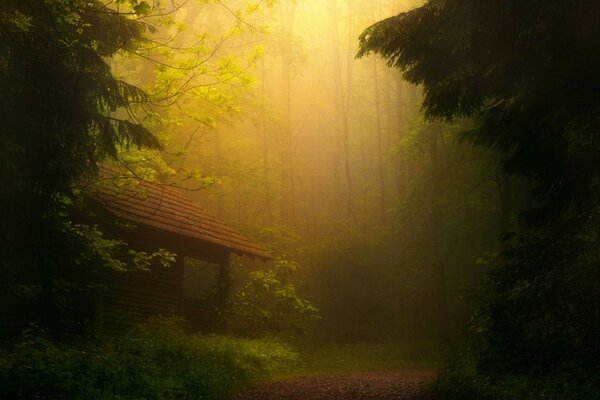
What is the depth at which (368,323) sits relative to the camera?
90.5ft

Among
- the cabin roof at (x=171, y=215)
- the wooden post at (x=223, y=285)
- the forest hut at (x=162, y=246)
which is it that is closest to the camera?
the cabin roof at (x=171, y=215)

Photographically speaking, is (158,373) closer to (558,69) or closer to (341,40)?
(558,69)

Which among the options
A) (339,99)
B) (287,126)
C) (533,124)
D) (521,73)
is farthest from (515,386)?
(339,99)

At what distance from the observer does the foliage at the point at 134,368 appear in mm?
7359

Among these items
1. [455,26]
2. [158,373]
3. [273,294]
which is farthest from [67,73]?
[273,294]

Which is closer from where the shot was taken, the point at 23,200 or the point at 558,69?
the point at 558,69

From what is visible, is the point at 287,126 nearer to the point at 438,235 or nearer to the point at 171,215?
the point at 438,235

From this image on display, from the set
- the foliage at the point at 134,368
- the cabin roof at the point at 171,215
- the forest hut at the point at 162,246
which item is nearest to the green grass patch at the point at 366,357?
the foliage at the point at 134,368

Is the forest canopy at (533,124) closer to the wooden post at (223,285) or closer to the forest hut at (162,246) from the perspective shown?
the forest hut at (162,246)

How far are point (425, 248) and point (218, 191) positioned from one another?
38.6 ft

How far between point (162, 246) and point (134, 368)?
334 inches

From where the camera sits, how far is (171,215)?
17266 millimetres

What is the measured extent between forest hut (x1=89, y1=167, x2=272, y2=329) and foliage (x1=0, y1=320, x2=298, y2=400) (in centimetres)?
183

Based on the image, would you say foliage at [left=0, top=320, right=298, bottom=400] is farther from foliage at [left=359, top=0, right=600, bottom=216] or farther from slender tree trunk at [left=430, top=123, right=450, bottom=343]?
slender tree trunk at [left=430, top=123, right=450, bottom=343]
